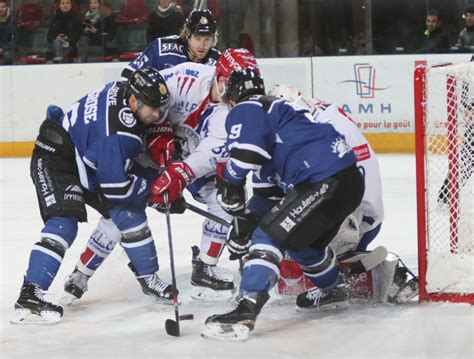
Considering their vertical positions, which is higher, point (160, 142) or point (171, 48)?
point (171, 48)

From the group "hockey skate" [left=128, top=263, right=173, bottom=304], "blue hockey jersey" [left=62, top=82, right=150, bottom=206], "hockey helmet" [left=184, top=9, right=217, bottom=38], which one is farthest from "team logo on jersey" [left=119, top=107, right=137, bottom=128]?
"hockey helmet" [left=184, top=9, right=217, bottom=38]

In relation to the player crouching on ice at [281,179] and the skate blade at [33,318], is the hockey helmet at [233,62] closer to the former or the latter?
the player crouching on ice at [281,179]

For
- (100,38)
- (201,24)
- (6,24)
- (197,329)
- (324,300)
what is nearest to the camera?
(197,329)

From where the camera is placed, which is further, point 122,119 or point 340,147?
point 122,119

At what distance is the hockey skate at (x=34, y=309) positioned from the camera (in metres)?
3.62

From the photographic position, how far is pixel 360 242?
3982 mm

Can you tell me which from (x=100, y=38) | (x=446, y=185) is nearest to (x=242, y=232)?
(x=446, y=185)

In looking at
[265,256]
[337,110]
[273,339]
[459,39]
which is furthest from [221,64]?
[459,39]

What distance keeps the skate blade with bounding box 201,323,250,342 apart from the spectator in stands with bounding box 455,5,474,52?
5568 mm

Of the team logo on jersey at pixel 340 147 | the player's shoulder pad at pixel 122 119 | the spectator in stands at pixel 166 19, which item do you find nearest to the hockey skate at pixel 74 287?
the player's shoulder pad at pixel 122 119

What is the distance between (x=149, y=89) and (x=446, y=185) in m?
1.08

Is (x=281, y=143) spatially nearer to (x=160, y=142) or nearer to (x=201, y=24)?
(x=160, y=142)

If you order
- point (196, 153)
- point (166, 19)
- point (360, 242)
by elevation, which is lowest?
point (360, 242)

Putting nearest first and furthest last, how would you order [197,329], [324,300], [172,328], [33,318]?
[172,328], [197,329], [33,318], [324,300]
